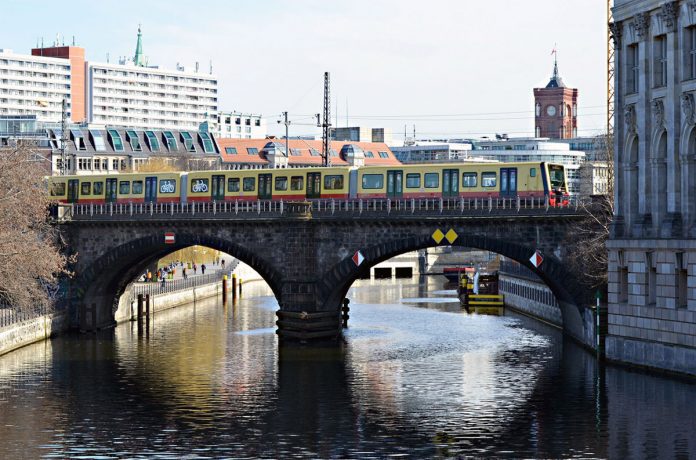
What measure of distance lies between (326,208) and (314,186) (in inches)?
138

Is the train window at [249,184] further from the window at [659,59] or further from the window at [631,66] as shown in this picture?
the window at [659,59]

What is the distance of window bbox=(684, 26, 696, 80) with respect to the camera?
76125 millimetres

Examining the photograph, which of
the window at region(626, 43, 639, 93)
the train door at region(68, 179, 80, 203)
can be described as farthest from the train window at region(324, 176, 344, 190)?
the window at region(626, 43, 639, 93)

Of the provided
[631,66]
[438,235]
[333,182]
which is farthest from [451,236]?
[631,66]

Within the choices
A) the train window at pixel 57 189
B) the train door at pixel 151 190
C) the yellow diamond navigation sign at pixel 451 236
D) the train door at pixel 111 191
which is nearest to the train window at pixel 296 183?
the train door at pixel 151 190

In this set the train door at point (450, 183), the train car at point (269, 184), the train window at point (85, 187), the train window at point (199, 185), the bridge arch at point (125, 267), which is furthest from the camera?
the train window at point (85, 187)

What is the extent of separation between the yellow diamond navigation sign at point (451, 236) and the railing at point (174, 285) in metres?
39.2

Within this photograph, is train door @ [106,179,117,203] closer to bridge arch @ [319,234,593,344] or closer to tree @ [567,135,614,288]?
bridge arch @ [319,234,593,344]

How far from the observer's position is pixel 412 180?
101125 millimetres

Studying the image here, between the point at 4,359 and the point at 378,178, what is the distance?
30451 mm

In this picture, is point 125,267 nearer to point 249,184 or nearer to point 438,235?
point 249,184

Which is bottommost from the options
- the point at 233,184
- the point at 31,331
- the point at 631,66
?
the point at 31,331

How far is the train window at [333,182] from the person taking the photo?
340 ft

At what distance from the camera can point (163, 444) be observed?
62.7 meters
